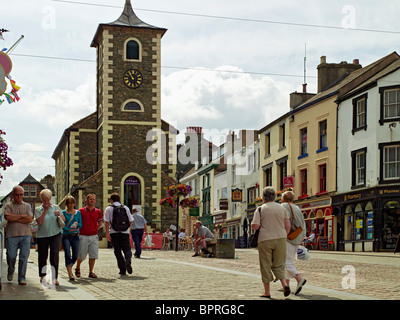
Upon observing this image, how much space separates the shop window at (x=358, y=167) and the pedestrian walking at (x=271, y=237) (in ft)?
91.0

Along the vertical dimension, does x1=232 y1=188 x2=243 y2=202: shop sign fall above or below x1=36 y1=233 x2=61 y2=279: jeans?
above

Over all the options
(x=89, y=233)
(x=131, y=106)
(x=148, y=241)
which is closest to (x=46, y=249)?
(x=89, y=233)

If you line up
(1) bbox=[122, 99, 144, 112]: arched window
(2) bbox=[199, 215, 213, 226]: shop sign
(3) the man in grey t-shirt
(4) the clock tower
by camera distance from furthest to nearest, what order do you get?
(2) bbox=[199, 215, 213, 226]: shop sign < (1) bbox=[122, 99, 144, 112]: arched window < (4) the clock tower < (3) the man in grey t-shirt

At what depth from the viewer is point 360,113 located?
3888cm

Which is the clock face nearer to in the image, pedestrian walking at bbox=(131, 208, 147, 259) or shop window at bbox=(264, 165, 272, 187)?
shop window at bbox=(264, 165, 272, 187)

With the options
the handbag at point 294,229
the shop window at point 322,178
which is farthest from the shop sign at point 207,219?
the handbag at point 294,229

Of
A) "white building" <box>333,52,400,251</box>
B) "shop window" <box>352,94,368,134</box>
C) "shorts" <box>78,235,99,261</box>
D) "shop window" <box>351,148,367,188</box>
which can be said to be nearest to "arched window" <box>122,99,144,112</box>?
"white building" <box>333,52,400,251</box>

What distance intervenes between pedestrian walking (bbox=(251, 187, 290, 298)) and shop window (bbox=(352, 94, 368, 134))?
2800 centimetres

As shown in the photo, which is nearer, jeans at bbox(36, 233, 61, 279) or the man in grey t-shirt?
jeans at bbox(36, 233, 61, 279)

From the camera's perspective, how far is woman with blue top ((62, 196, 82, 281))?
14.5 meters

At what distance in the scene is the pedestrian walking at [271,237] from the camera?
11.1 meters

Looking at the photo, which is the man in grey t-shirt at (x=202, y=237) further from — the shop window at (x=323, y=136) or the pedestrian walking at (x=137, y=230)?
the shop window at (x=323, y=136)

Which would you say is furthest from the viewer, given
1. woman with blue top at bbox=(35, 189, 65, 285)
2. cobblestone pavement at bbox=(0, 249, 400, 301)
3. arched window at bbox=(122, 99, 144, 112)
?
arched window at bbox=(122, 99, 144, 112)
